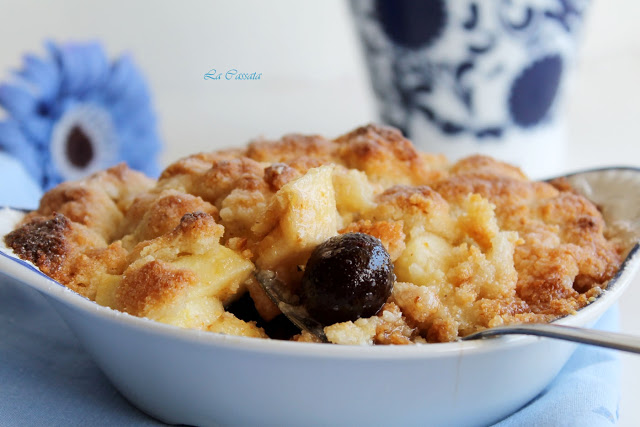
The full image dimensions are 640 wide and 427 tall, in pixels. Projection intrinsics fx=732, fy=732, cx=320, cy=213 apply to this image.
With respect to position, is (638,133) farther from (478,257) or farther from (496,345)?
(496,345)

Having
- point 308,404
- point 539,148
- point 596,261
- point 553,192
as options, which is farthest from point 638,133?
point 308,404

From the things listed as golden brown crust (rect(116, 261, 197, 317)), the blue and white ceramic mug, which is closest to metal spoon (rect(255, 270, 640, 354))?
golden brown crust (rect(116, 261, 197, 317))

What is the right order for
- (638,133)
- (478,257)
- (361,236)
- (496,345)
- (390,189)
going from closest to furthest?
1. (496,345)
2. (361,236)
3. (478,257)
4. (390,189)
5. (638,133)

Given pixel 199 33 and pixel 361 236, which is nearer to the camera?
pixel 361 236

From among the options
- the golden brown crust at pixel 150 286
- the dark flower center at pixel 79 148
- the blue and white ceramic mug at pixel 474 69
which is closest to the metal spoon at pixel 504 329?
the golden brown crust at pixel 150 286

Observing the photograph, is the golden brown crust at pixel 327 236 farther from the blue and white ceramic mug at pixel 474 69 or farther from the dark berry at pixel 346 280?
the blue and white ceramic mug at pixel 474 69

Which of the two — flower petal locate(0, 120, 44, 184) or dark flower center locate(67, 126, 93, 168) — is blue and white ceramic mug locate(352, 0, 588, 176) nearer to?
dark flower center locate(67, 126, 93, 168)
